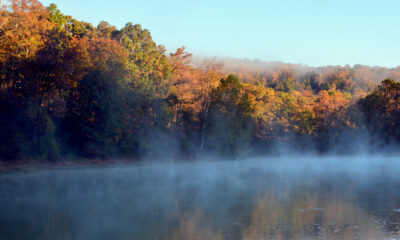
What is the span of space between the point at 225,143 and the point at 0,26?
2395cm

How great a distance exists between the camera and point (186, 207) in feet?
59.3

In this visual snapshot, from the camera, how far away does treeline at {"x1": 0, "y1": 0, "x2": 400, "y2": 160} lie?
2739 centimetres

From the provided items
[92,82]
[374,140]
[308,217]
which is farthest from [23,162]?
[374,140]

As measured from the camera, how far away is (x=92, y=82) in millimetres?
31172

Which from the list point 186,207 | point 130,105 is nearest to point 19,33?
point 130,105

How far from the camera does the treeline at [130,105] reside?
89.9 ft

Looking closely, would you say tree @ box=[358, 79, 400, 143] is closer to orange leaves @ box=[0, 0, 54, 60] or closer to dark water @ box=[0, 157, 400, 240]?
dark water @ box=[0, 157, 400, 240]

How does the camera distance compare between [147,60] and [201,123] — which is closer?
[147,60]

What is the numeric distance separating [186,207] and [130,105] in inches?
700

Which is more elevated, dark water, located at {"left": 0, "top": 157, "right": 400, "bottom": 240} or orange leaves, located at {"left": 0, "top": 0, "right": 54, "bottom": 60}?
orange leaves, located at {"left": 0, "top": 0, "right": 54, "bottom": 60}

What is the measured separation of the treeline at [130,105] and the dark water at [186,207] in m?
3.65

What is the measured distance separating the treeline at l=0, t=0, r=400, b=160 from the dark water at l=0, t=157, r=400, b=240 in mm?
3652

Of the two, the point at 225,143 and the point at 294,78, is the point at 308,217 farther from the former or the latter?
the point at 294,78

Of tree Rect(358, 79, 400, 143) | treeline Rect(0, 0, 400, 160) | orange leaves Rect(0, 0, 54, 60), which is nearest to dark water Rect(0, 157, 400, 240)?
treeline Rect(0, 0, 400, 160)
